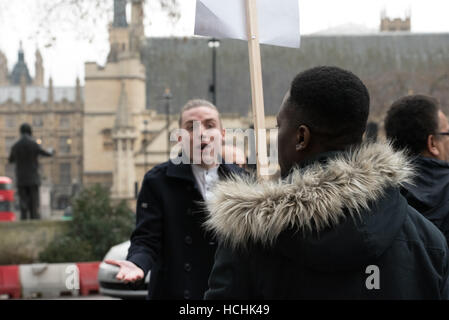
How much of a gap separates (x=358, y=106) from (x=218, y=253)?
0.55 m

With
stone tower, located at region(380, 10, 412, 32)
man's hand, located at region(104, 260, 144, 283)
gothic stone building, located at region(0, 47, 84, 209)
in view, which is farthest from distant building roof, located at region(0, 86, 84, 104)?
man's hand, located at region(104, 260, 144, 283)

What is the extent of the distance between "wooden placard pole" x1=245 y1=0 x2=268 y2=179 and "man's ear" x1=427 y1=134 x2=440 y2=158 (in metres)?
1.08

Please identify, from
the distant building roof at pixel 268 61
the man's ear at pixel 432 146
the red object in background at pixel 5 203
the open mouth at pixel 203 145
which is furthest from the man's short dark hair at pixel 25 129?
the distant building roof at pixel 268 61

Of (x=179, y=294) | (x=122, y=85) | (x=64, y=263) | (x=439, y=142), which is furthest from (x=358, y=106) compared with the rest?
(x=122, y=85)

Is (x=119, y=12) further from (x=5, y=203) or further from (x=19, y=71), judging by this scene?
(x=19, y=71)

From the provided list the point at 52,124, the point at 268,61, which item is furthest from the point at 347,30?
the point at 52,124

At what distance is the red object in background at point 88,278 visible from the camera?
38.6 feet

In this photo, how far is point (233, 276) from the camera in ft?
6.40

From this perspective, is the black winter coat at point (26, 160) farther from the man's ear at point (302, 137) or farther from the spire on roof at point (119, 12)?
the man's ear at point (302, 137)

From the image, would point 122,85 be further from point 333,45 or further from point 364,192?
point 364,192

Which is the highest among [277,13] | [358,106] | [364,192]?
[277,13]

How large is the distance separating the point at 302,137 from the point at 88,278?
10288 mm

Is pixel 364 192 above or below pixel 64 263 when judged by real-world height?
above

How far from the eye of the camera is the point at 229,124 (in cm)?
6919
